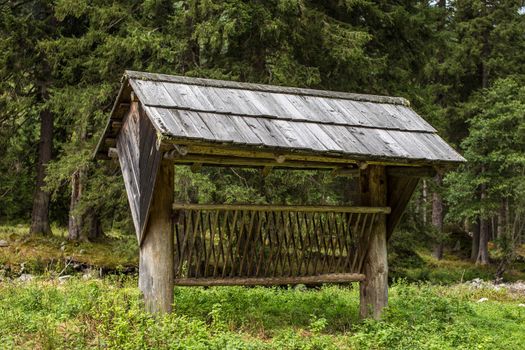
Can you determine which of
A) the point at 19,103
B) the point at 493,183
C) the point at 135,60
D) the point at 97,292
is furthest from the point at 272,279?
the point at 493,183

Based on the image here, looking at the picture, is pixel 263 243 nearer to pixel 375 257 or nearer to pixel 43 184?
pixel 375 257

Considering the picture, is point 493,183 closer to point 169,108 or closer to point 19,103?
point 19,103

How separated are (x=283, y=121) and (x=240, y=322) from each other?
9.87ft

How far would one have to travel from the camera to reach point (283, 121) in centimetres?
805

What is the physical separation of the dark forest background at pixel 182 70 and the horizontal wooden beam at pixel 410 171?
5036 millimetres

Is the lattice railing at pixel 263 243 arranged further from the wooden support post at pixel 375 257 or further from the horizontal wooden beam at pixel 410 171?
the horizontal wooden beam at pixel 410 171

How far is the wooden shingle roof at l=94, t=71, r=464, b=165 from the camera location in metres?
7.21

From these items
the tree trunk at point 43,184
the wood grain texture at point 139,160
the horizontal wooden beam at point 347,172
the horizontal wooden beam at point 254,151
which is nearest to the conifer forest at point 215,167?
the tree trunk at point 43,184

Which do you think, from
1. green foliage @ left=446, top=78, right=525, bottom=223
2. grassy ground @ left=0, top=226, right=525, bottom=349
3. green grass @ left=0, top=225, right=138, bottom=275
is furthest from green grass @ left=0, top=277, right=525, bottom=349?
green foliage @ left=446, top=78, right=525, bottom=223

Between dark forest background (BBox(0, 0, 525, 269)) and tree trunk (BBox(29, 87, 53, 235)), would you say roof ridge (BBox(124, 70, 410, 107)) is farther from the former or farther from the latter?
tree trunk (BBox(29, 87, 53, 235))

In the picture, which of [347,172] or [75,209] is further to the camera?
[75,209]

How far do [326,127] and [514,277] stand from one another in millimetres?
17952

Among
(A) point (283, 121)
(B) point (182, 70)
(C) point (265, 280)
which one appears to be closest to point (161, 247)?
(C) point (265, 280)

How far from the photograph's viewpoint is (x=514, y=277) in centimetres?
2322
